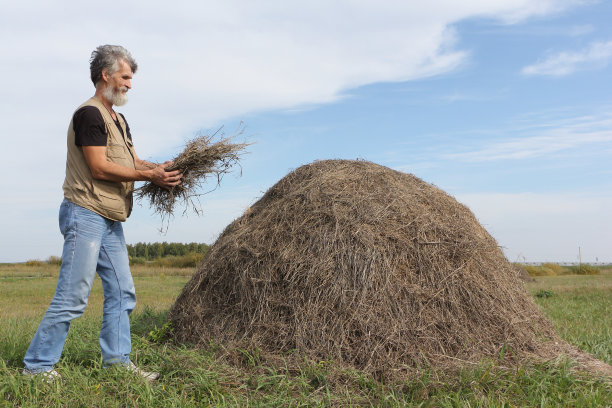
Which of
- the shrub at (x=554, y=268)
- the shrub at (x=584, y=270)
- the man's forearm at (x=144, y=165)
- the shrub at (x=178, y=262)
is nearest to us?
the man's forearm at (x=144, y=165)

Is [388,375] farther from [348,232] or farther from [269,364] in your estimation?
[348,232]

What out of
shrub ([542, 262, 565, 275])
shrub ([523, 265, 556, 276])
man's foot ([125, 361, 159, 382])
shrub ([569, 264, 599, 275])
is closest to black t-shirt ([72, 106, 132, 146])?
man's foot ([125, 361, 159, 382])

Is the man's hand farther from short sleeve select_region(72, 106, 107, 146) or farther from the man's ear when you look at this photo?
the man's ear

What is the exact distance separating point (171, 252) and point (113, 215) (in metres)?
42.2

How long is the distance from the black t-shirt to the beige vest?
10cm

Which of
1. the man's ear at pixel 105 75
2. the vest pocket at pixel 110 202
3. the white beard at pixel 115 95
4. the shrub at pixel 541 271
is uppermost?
the man's ear at pixel 105 75

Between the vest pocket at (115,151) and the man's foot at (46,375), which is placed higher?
the vest pocket at (115,151)

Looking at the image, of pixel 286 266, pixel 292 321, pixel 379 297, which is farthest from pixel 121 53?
pixel 379 297

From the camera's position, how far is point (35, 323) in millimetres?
7559

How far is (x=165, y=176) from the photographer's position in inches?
171

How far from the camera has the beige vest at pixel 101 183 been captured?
4031mm

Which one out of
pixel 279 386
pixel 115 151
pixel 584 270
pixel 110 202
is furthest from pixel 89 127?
pixel 584 270

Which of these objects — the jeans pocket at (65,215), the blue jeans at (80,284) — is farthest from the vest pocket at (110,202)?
the jeans pocket at (65,215)

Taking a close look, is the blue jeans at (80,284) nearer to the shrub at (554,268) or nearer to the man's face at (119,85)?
the man's face at (119,85)
